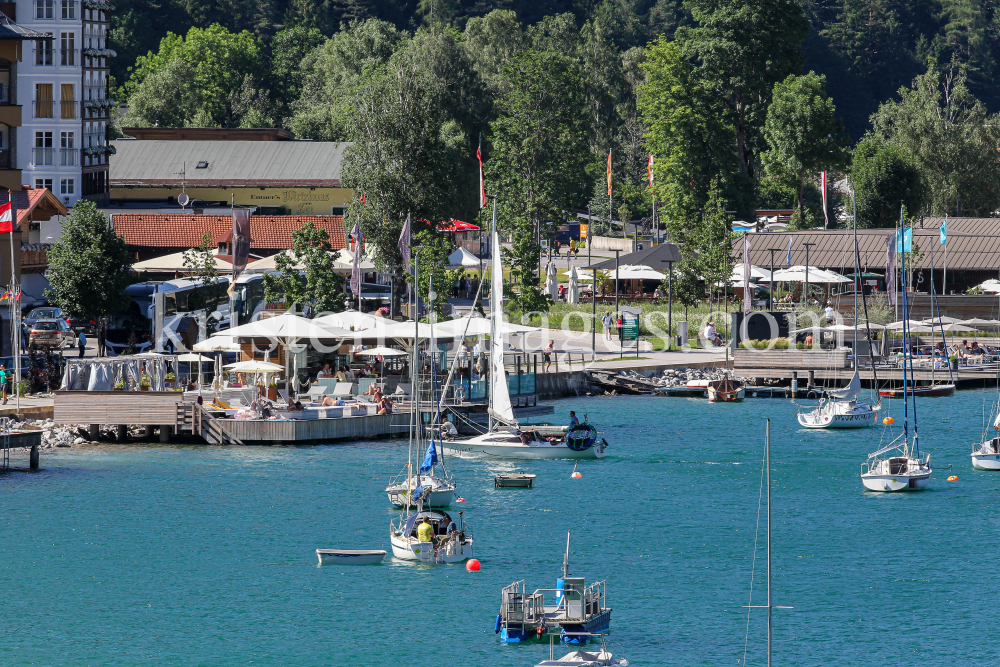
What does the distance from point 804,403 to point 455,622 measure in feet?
134

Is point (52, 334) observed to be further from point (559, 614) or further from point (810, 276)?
point (810, 276)

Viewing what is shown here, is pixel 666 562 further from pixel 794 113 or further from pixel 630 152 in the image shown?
pixel 630 152

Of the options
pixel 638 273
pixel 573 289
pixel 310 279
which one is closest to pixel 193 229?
pixel 310 279

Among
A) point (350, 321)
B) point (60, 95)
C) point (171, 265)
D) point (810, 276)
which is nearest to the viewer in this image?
point (350, 321)

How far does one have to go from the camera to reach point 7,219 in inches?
2452

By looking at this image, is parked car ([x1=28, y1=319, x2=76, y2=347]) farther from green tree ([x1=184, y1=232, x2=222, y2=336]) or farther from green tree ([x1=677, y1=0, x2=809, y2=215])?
green tree ([x1=677, y1=0, x2=809, y2=215])

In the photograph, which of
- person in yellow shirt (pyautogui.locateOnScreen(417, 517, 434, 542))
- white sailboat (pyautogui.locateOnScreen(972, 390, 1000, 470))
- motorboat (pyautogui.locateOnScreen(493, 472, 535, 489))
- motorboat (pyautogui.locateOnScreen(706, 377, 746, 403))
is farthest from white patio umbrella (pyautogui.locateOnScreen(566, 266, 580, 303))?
person in yellow shirt (pyautogui.locateOnScreen(417, 517, 434, 542))

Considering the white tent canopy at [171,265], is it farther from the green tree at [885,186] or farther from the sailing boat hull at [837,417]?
the green tree at [885,186]

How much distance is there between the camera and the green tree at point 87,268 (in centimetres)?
6856

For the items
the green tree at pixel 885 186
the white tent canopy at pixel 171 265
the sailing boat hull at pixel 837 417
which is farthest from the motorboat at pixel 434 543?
the green tree at pixel 885 186

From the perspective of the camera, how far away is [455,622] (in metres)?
36.5

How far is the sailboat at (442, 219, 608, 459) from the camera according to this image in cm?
5656

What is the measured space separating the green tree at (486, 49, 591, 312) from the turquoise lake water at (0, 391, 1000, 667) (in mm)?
50813

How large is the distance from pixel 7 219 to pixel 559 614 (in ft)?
122
